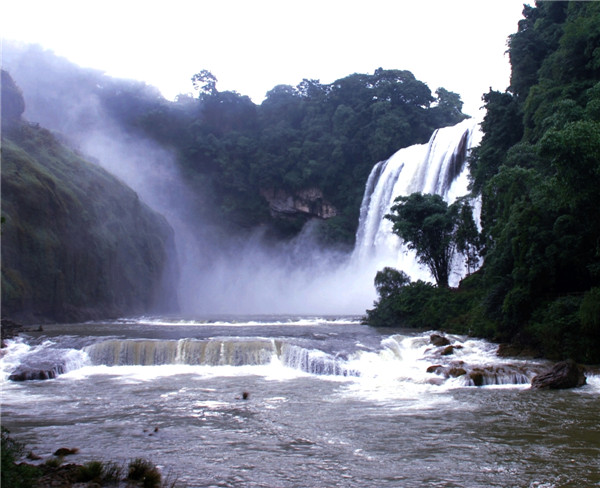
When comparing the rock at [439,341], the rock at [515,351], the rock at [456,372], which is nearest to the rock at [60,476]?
the rock at [456,372]

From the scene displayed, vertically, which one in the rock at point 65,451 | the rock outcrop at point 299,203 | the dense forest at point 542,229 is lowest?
the rock at point 65,451

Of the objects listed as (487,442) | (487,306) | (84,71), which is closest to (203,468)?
(487,442)

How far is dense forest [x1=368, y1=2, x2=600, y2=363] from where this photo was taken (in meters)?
16.3

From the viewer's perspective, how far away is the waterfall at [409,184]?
3844 centimetres

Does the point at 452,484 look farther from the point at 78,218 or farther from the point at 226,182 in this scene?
the point at 226,182

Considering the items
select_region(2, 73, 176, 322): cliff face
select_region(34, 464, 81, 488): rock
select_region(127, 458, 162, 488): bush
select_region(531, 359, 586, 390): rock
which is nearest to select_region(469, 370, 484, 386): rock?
select_region(531, 359, 586, 390): rock

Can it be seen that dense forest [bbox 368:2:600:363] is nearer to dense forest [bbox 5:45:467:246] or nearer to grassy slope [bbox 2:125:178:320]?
grassy slope [bbox 2:125:178:320]

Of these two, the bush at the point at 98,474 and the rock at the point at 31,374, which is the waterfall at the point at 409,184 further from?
the bush at the point at 98,474

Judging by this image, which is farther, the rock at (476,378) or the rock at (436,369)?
the rock at (436,369)

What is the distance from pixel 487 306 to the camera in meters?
21.4

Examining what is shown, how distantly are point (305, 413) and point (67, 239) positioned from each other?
26465mm

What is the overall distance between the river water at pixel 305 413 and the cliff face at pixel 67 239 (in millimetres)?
10751

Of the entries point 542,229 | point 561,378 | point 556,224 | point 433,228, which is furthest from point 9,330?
point 556,224

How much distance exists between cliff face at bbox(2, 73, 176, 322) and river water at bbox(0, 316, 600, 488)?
423 inches
